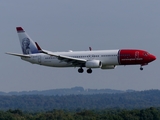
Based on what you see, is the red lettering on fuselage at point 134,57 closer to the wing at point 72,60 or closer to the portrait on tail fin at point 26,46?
the wing at point 72,60

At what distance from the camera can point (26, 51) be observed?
361ft

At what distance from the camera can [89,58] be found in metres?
99.8

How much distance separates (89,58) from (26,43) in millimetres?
17103

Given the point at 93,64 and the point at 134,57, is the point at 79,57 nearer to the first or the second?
the point at 93,64

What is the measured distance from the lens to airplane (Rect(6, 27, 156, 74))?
95500 millimetres

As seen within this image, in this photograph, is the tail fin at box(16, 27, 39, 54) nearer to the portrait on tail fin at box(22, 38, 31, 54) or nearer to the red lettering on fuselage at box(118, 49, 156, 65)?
the portrait on tail fin at box(22, 38, 31, 54)

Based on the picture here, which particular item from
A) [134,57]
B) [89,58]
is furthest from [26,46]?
[134,57]

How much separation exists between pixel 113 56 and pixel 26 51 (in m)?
20.5

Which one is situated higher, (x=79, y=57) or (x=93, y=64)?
(x=79, y=57)

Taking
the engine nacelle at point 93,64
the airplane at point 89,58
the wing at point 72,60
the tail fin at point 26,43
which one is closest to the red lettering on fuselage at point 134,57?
the airplane at point 89,58

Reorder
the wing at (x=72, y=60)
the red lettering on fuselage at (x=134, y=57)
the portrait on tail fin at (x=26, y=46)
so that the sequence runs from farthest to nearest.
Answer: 1. the portrait on tail fin at (x=26, y=46)
2. the wing at (x=72, y=60)
3. the red lettering on fuselage at (x=134, y=57)

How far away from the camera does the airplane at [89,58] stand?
95.5 metres

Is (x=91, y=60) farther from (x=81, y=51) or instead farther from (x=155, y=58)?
(x=155, y=58)

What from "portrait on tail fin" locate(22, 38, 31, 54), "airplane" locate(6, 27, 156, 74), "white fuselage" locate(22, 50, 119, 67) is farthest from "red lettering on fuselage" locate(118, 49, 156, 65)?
"portrait on tail fin" locate(22, 38, 31, 54)
